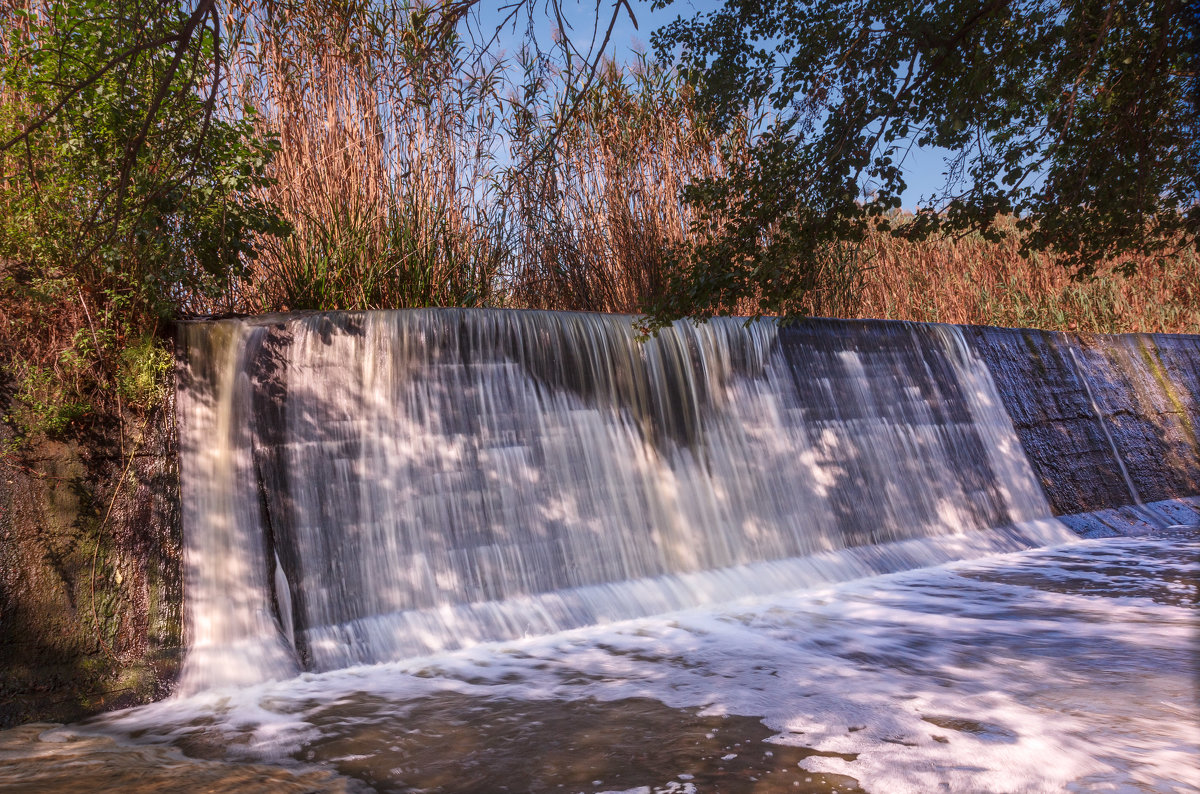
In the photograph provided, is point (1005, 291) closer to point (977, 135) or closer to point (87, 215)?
point (977, 135)

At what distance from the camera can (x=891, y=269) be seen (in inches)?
358

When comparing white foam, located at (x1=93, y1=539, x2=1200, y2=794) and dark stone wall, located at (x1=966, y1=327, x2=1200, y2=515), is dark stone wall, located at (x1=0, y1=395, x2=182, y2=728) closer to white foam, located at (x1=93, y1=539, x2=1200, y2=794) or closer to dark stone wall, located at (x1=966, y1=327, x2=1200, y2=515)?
white foam, located at (x1=93, y1=539, x2=1200, y2=794)

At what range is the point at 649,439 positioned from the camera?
4906mm

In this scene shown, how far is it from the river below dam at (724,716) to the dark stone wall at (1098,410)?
3.21 meters

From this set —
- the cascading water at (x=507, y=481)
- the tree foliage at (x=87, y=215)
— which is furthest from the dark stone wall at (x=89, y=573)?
the tree foliage at (x=87, y=215)

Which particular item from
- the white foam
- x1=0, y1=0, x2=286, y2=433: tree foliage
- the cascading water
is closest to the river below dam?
the white foam

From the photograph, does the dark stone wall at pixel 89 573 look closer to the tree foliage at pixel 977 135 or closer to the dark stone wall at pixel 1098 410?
the tree foliage at pixel 977 135

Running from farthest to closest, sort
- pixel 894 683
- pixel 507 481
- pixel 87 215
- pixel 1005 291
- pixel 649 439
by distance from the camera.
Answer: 1. pixel 1005 291
2. pixel 649 439
3. pixel 507 481
4. pixel 87 215
5. pixel 894 683

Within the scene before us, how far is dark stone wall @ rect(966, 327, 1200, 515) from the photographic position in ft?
23.1

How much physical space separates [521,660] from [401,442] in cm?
139

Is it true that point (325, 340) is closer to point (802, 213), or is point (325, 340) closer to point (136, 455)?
point (136, 455)

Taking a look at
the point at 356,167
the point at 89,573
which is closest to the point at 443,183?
the point at 356,167

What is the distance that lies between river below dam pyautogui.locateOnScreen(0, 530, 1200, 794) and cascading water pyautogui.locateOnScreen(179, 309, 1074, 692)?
338 millimetres

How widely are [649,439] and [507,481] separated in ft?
3.51
